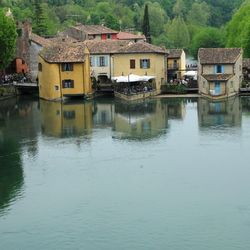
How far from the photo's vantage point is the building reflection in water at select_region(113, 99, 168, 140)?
4619 centimetres

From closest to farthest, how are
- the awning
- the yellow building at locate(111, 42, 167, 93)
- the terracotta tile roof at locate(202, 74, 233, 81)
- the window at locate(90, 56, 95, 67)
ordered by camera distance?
1. the terracotta tile roof at locate(202, 74, 233, 81)
2. the awning
3. the yellow building at locate(111, 42, 167, 93)
4. the window at locate(90, 56, 95, 67)

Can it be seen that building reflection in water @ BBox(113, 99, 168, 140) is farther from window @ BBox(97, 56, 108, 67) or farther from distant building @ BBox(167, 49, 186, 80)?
distant building @ BBox(167, 49, 186, 80)

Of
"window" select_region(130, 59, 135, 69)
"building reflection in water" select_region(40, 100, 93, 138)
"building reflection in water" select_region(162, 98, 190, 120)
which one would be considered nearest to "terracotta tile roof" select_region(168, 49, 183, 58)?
"window" select_region(130, 59, 135, 69)

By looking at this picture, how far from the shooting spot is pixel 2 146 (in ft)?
140

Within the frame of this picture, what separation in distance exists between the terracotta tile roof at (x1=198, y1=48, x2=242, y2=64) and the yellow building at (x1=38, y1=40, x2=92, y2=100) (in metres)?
12.6

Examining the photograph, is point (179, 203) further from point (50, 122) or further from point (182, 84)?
point (182, 84)

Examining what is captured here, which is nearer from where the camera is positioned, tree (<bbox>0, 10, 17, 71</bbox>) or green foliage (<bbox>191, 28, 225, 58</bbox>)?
tree (<bbox>0, 10, 17, 71</bbox>)

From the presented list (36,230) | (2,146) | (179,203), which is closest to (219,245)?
(179,203)

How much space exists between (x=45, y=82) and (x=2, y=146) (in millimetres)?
23491

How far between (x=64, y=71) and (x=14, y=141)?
2158 cm

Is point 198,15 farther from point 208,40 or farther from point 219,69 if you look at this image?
point 219,69

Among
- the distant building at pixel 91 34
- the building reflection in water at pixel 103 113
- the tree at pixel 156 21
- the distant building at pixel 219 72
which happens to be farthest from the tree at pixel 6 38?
the tree at pixel 156 21

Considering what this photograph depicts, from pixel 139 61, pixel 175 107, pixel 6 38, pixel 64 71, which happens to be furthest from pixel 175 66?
pixel 6 38

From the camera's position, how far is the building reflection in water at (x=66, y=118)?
4750 centimetres
